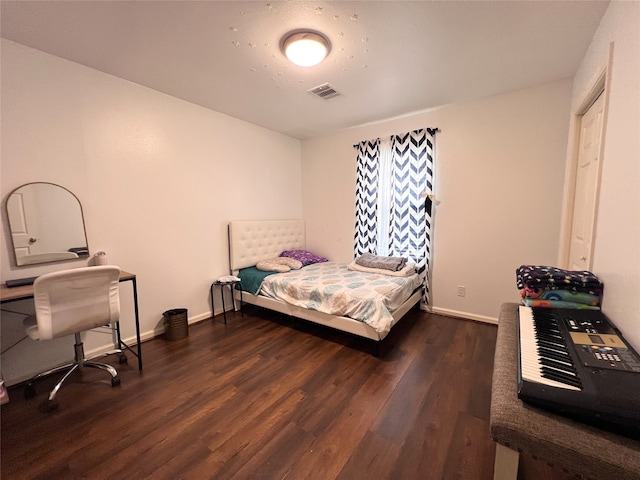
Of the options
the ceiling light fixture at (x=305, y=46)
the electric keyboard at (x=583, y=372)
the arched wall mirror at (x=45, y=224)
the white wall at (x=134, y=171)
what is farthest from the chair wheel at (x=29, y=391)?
the ceiling light fixture at (x=305, y=46)

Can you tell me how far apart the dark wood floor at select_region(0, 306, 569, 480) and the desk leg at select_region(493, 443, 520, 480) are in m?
0.51

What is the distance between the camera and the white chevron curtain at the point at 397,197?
333cm

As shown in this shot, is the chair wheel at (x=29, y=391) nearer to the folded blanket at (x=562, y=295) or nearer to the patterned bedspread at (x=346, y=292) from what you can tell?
the patterned bedspread at (x=346, y=292)

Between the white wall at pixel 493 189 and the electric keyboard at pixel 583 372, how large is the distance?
→ 5.69 ft

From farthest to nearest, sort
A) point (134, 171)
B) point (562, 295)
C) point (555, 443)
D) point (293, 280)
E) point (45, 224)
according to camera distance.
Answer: point (293, 280)
point (134, 171)
point (45, 224)
point (562, 295)
point (555, 443)

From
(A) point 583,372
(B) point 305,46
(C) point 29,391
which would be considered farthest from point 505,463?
(C) point 29,391

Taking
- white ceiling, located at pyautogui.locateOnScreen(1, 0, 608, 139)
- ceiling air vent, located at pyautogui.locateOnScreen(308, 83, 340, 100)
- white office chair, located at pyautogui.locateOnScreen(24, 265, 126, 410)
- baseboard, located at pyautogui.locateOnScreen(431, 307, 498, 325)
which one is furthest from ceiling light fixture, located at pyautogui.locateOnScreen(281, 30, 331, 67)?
baseboard, located at pyautogui.locateOnScreen(431, 307, 498, 325)

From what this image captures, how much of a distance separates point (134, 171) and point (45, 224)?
838 mm

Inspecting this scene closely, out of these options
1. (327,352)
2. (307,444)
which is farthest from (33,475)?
(327,352)

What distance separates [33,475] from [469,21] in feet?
12.2

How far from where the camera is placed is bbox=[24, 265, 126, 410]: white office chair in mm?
1682

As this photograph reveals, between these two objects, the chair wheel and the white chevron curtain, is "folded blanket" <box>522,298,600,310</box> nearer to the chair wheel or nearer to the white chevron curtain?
the white chevron curtain

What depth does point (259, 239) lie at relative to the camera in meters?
3.77

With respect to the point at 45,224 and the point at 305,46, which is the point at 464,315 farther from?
the point at 45,224
